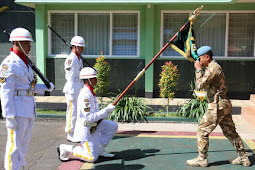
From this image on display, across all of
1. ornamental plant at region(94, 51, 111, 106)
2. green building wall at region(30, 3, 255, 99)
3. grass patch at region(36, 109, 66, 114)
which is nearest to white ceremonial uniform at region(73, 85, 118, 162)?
ornamental plant at region(94, 51, 111, 106)

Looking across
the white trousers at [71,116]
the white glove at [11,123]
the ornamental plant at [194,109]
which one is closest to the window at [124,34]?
the ornamental plant at [194,109]

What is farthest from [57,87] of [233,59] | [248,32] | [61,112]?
[248,32]

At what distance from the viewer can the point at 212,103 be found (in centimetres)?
509

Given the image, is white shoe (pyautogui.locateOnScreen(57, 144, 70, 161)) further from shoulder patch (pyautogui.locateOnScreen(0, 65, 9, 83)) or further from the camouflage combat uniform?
the camouflage combat uniform

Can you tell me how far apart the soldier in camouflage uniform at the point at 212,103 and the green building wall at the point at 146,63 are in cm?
630

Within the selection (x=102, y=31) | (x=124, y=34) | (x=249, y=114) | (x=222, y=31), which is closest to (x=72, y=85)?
(x=249, y=114)

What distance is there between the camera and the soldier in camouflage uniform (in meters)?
4.96

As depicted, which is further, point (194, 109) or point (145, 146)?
point (194, 109)

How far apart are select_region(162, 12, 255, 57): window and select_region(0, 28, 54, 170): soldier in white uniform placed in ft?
26.6

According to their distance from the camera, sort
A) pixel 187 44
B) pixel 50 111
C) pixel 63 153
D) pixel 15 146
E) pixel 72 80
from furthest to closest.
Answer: pixel 50 111
pixel 72 80
pixel 187 44
pixel 63 153
pixel 15 146

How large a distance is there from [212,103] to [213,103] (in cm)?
2

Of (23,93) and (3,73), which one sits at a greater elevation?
(3,73)

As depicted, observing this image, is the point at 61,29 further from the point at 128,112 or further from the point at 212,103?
the point at 212,103

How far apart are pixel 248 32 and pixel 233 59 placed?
1296mm
